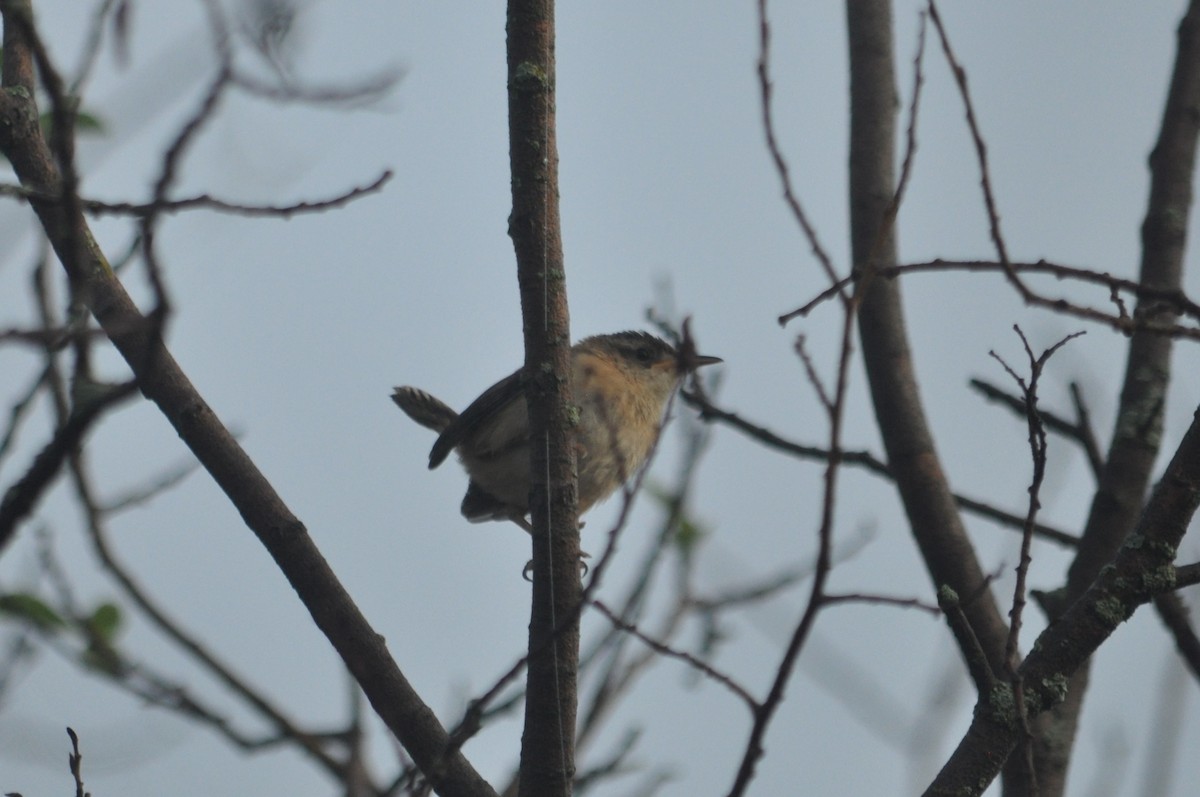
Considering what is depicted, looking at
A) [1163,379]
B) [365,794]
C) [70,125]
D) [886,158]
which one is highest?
[886,158]

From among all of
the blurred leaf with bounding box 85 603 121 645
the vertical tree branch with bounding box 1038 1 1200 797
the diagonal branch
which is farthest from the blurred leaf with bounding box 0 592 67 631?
the vertical tree branch with bounding box 1038 1 1200 797

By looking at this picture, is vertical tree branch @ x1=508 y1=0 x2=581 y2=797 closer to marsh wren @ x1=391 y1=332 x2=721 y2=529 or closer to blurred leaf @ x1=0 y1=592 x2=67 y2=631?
blurred leaf @ x1=0 y1=592 x2=67 y2=631

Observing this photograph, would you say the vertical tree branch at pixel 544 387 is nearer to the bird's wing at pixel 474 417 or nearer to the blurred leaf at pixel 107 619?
the blurred leaf at pixel 107 619

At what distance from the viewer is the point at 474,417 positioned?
770cm

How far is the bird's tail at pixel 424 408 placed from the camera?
8.53 meters

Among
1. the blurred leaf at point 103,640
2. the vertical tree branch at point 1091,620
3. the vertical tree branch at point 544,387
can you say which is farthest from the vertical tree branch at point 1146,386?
the blurred leaf at point 103,640

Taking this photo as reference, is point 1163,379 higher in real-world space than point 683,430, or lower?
higher

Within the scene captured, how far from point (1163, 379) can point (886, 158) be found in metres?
1.62

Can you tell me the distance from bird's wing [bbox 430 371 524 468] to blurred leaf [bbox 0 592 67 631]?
10.4 feet

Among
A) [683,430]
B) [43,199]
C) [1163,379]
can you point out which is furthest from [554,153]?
[1163,379]

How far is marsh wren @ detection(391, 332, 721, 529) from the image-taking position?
279 inches

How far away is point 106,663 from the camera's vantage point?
14.1 feet

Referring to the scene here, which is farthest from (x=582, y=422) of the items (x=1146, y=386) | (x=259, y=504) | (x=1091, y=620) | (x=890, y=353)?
(x=1091, y=620)

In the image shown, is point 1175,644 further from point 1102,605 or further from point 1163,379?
point 1163,379
